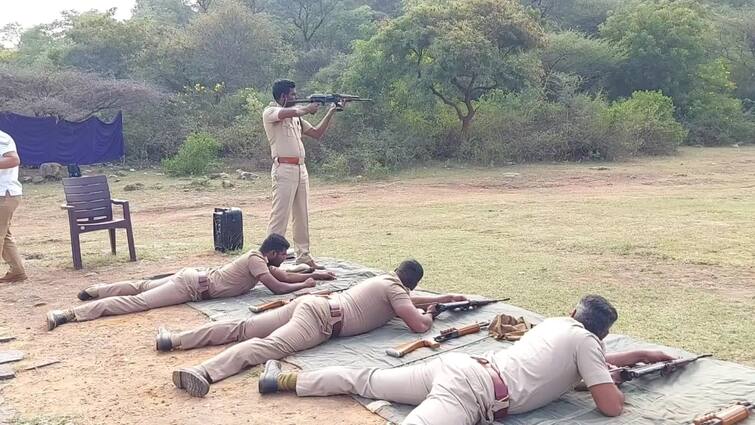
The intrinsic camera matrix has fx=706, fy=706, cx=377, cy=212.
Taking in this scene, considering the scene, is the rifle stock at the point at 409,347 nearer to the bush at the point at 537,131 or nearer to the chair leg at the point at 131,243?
the chair leg at the point at 131,243

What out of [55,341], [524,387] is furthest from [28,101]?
Answer: [524,387]

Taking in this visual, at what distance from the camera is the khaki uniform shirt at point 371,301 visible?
4.73m

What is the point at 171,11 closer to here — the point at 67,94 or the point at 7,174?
the point at 67,94

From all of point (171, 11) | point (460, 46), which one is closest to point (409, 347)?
point (460, 46)

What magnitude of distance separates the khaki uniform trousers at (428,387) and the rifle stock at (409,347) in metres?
0.53

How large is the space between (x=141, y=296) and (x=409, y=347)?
251cm

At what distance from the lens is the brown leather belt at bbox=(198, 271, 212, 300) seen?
592 centimetres

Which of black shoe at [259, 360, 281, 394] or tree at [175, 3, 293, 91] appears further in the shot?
tree at [175, 3, 293, 91]

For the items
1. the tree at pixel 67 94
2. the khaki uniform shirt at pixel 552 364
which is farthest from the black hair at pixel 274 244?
the tree at pixel 67 94

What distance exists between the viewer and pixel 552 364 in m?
3.49

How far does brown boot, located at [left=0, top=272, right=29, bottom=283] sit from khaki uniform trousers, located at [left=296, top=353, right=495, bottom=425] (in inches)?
170

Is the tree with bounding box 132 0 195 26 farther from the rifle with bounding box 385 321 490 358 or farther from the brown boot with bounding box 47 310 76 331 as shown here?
the rifle with bounding box 385 321 490 358

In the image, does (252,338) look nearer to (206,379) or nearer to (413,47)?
(206,379)

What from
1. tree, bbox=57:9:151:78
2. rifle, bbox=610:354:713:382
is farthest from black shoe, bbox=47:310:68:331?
tree, bbox=57:9:151:78
